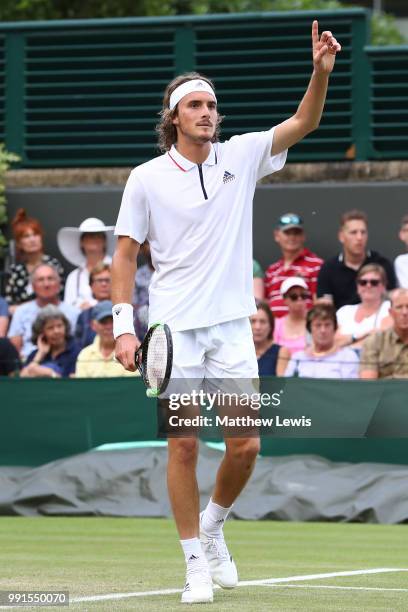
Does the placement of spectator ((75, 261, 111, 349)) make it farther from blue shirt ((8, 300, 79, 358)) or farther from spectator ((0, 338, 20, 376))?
spectator ((0, 338, 20, 376))

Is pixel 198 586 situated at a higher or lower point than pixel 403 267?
lower

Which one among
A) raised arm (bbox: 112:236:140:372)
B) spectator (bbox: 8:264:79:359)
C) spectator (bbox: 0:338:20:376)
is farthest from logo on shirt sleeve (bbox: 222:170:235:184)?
spectator (bbox: 8:264:79:359)

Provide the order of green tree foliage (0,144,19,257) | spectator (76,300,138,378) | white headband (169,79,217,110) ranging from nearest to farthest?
white headband (169,79,217,110), spectator (76,300,138,378), green tree foliage (0,144,19,257)

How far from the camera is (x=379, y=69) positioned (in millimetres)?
17312

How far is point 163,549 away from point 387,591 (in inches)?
113

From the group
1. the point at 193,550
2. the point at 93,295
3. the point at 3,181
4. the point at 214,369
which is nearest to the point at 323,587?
the point at 193,550

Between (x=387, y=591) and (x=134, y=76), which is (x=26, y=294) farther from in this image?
(x=387, y=591)

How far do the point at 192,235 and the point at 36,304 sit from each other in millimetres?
8069

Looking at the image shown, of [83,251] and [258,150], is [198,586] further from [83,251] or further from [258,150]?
[83,251]

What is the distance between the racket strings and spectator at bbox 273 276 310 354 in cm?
688

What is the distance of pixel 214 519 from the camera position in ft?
23.7

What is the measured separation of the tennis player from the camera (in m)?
7.00

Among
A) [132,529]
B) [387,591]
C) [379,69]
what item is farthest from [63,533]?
[379,69]

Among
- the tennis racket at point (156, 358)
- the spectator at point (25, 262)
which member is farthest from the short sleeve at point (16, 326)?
the tennis racket at point (156, 358)
